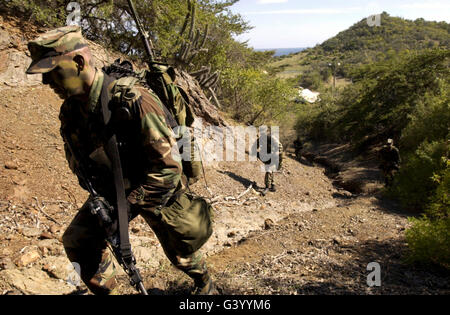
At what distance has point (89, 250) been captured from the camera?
1.99m

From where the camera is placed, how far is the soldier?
1.73m

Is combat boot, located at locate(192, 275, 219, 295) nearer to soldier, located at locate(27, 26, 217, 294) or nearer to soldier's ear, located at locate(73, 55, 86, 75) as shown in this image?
soldier, located at locate(27, 26, 217, 294)

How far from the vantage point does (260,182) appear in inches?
313

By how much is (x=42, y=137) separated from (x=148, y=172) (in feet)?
13.5

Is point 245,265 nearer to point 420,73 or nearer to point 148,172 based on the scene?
point 148,172

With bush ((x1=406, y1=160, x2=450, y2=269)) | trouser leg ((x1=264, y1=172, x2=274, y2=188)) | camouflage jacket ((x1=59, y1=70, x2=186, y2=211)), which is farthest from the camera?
trouser leg ((x1=264, y1=172, x2=274, y2=188))

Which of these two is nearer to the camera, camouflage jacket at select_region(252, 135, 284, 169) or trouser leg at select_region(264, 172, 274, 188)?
trouser leg at select_region(264, 172, 274, 188)

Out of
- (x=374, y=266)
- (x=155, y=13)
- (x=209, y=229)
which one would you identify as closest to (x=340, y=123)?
(x=155, y=13)

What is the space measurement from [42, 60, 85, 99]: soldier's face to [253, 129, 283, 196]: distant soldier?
5.90m

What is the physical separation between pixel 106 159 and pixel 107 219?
1.20ft

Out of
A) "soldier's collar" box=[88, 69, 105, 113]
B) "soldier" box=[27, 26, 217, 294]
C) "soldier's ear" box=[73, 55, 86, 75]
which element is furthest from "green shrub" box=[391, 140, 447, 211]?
"soldier's ear" box=[73, 55, 86, 75]

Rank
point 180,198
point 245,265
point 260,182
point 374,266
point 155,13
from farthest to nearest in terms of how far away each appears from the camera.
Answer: point 155,13
point 260,182
point 245,265
point 374,266
point 180,198

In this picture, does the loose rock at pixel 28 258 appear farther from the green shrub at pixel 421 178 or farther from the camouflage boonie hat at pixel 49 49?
the green shrub at pixel 421 178

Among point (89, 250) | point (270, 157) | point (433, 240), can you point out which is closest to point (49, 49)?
point (89, 250)
